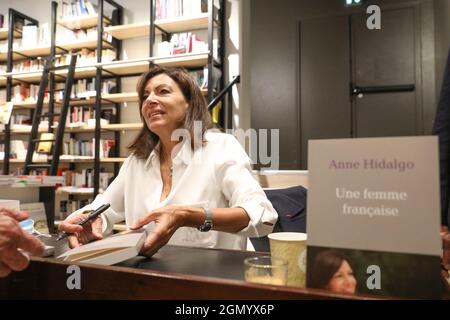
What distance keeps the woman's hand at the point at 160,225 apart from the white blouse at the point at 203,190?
287 millimetres

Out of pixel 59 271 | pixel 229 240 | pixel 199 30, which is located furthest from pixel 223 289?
pixel 199 30

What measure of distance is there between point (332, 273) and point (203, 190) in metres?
0.77

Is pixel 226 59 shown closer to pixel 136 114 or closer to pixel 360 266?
pixel 136 114

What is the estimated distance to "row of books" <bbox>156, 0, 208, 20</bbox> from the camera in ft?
13.5

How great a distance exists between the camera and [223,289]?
52cm

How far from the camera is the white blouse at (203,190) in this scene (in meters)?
1.14

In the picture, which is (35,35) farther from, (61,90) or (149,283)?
(149,283)

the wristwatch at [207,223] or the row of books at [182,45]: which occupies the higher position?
the row of books at [182,45]

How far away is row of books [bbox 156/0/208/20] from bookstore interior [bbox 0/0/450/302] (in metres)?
0.02

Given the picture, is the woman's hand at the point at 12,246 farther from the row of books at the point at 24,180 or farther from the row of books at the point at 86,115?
the row of books at the point at 86,115

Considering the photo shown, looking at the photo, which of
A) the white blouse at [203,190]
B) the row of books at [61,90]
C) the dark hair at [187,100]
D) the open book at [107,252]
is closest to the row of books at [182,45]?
the row of books at [61,90]

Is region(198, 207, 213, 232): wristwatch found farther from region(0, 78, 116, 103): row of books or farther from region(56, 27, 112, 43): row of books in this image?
region(56, 27, 112, 43): row of books

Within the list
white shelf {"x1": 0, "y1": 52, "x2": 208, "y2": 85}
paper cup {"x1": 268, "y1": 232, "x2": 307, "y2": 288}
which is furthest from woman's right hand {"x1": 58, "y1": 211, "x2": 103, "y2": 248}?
white shelf {"x1": 0, "y1": 52, "x2": 208, "y2": 85}
